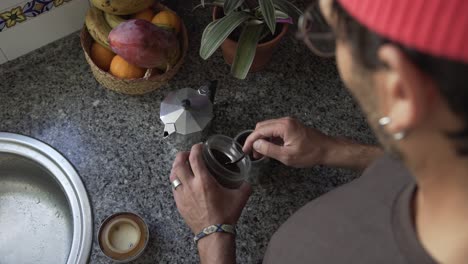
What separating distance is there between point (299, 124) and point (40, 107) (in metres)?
0.51

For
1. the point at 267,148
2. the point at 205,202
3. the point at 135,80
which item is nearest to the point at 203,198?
the point at 205,202

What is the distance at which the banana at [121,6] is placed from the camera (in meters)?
0.90

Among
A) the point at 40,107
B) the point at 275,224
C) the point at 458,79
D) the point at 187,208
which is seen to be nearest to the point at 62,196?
the point at 40,107

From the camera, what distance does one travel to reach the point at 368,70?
40cm

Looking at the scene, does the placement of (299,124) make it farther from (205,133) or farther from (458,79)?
(458,79)

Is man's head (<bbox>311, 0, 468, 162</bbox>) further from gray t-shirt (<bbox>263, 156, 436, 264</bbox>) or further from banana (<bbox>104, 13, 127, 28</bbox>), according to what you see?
banana (<bbox>104, 13, 127, 28</bbox>)

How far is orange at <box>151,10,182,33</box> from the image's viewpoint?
939 millimetres

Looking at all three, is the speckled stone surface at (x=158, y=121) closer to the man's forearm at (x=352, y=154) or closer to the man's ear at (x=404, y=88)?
the man's forearm at (x=352, y=154)

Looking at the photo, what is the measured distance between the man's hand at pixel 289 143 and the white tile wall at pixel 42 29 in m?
0.46

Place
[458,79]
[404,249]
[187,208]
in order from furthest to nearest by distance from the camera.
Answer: [187,208] → [404,249] → [458,79]

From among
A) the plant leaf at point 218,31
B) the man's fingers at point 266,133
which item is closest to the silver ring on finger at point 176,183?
the man's fingers at point 266,133

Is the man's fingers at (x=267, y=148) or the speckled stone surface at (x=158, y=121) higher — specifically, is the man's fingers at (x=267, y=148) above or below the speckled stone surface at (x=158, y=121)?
above

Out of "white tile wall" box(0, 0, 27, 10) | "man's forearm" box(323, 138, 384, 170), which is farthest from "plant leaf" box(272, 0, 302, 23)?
"white tile wall" box(0, 0, 27, 10)

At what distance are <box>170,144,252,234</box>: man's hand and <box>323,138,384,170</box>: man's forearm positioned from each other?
159 millimetres
